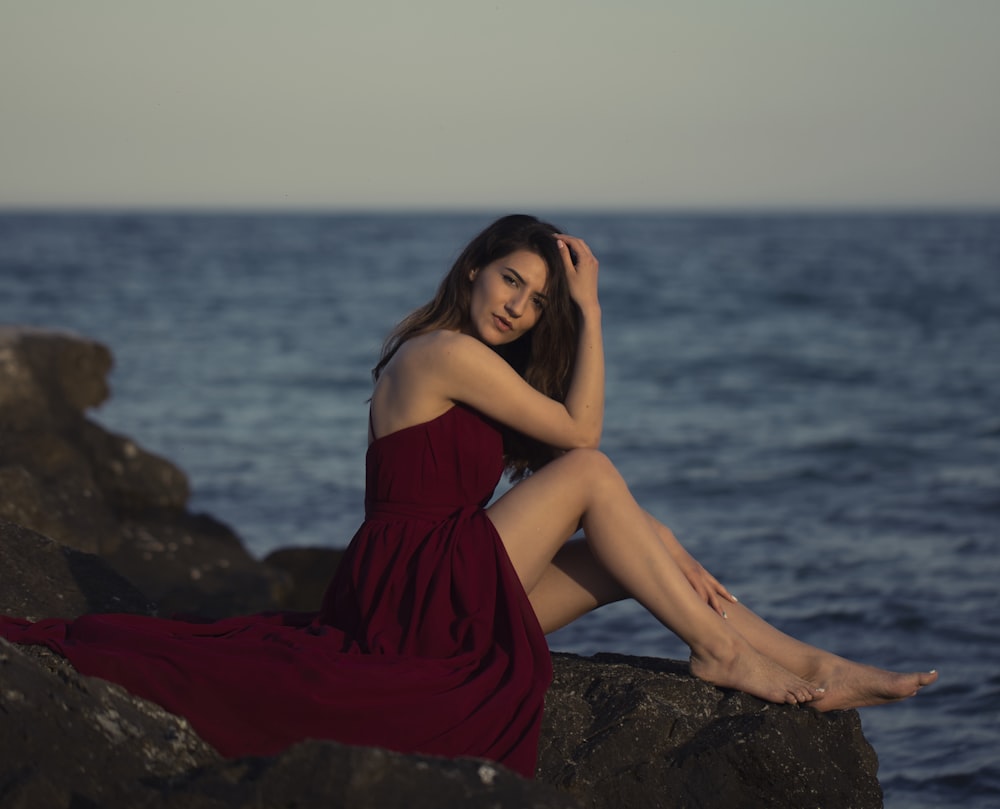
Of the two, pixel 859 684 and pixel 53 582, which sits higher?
pixel 53 582

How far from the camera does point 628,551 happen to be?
3.93 meters

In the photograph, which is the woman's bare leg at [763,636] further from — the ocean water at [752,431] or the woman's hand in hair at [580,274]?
the ocean water at [752,431]

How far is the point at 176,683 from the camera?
3252mm

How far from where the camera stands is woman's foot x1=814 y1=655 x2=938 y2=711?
393 centimetres

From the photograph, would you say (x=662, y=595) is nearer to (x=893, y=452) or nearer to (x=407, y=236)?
(x=893, y=452)

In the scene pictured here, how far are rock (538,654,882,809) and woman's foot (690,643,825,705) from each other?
0.03 m

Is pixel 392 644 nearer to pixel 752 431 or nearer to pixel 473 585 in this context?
pixel 473 585

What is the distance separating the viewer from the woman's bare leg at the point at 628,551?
390 cm

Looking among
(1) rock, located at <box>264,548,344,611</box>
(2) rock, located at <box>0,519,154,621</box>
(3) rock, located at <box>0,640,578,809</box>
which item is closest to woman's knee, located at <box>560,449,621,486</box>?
(3) rock, located at <box>0,640,578,809</box>

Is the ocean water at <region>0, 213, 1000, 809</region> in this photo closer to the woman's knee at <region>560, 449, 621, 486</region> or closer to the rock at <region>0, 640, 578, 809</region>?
the woman's knee at <region>560, 449, 621, 486</region>

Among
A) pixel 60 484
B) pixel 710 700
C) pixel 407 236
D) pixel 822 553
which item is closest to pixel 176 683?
pixel 710 700

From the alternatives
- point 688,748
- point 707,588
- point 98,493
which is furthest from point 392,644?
point 98,493

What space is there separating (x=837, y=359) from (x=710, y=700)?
15176 millimetres

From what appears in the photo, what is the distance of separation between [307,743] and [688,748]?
147 cm
